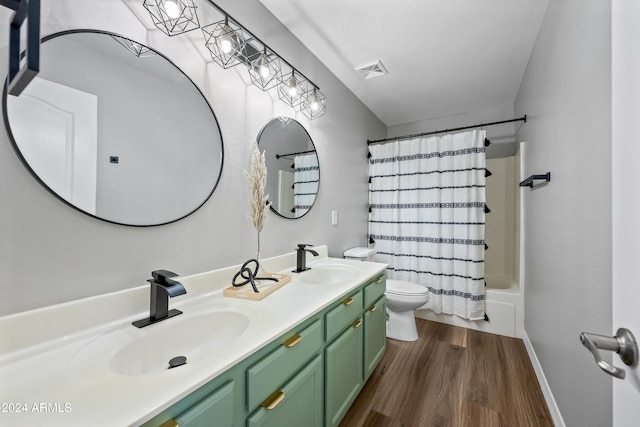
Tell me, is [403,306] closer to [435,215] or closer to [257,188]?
[435,215]

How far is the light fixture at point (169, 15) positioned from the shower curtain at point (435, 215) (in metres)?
2.24

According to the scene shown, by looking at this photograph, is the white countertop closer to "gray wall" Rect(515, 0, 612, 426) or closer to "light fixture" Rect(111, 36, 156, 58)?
"light fixture" Rect(111, 36, 156, 58)

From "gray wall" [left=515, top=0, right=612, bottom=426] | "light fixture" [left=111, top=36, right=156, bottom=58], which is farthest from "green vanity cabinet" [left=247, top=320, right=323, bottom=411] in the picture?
"light fixture" [left=111, top=36, right=156, bottom=58]

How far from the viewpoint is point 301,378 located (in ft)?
3.23

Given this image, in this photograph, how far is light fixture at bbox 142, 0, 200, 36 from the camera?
1.03 meters

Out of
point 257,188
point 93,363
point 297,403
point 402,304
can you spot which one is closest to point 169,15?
point 257,188

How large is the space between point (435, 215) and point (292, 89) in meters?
1.86

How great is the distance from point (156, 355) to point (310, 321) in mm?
557

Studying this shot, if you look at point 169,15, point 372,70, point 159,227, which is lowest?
point 159,227

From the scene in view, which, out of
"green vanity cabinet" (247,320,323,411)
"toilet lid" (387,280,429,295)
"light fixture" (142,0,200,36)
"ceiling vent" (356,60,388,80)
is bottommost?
"toilet lid" (387,280,429,295)

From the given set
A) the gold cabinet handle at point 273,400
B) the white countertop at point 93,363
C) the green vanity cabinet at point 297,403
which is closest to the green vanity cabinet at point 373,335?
the green vanity cabinet at point 297,403

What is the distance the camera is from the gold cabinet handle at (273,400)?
826mm

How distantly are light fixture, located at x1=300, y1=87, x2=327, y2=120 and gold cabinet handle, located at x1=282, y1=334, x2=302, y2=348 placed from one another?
5.17 feet

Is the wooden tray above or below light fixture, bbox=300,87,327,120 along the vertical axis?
below
